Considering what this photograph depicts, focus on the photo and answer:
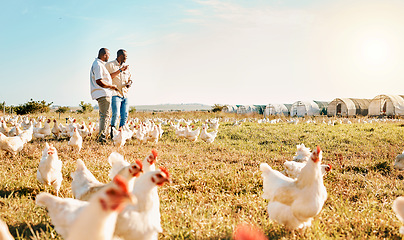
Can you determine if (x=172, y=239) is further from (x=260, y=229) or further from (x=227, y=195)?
(x=227, y=195)

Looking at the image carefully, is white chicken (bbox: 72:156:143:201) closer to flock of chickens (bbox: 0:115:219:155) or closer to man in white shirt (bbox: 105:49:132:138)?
flock of chickens (bbox: 0:115:219:155)

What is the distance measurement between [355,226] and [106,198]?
121 inches

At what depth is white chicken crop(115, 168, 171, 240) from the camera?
206 centimetres

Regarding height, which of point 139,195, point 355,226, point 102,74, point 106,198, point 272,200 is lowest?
point 355,226

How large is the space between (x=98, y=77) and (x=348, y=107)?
3443 cm

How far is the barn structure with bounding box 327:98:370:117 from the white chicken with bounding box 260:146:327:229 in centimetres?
3524

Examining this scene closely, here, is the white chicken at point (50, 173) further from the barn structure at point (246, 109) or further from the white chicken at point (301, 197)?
the barn structure at point (246, 109)

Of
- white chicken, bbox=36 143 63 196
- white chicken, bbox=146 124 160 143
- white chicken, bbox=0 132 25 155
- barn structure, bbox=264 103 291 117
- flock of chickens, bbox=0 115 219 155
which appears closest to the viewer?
white chicken, bbox=36 143 63 196

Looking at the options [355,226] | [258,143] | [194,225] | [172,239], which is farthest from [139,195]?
[258,143]

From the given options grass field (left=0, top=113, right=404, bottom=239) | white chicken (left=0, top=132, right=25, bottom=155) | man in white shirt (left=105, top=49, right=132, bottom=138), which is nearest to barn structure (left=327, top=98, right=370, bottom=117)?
grass field (left=0, top=113, right=404, bottom=239)

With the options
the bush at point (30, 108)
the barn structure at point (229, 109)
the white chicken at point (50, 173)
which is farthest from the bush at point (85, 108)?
the white chicken at point (50, 173)

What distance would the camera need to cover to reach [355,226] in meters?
3.15

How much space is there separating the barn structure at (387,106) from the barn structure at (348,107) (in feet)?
3.38

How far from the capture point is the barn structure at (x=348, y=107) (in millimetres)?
34531
